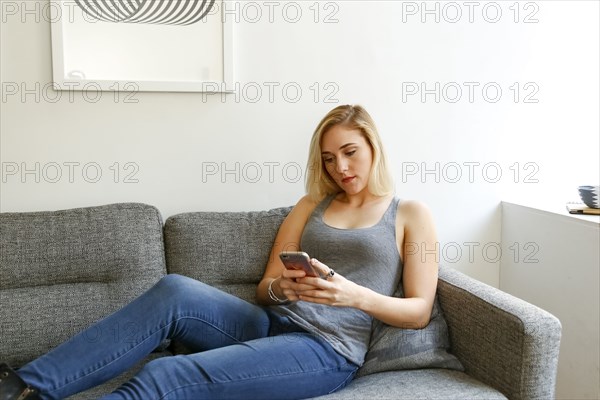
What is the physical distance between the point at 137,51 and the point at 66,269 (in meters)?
0.77

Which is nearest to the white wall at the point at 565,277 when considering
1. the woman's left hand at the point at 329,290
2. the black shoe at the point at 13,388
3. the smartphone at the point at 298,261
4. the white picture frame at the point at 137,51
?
the woman's left hand at the point at 329,290

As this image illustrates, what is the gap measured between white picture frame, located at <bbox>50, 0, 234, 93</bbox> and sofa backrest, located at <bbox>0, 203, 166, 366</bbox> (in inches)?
17.9

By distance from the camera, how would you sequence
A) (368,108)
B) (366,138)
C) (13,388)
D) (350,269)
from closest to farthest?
(13,388) < (350,269) < (366,138) < (368,108)

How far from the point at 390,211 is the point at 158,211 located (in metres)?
0.75

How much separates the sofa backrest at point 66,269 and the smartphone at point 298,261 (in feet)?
1.83

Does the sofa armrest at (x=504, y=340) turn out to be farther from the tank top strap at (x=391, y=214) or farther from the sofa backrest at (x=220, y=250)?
the sofa backrest at (x=220, y=250)

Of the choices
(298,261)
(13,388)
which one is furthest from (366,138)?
(13,388)

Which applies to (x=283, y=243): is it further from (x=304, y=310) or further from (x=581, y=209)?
(x=581, y=209)

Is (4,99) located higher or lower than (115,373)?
higher

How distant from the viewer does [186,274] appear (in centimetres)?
192

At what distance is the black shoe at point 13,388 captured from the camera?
1.33 m

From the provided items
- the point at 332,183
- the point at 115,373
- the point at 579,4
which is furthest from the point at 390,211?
the point at 579,4

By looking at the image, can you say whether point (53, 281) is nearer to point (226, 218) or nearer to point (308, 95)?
point (226, 218)

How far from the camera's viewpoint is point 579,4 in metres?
2.33
